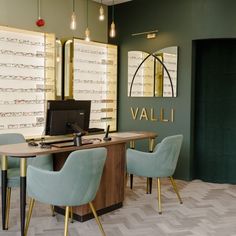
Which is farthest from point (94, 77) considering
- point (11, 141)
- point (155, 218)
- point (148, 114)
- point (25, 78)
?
point (155, 218)

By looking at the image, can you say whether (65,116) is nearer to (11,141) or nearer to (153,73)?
(11,141)

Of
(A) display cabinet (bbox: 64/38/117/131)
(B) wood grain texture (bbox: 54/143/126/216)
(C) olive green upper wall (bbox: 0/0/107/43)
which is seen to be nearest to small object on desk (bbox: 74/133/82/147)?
(B) wood grain texture (bbox: 54/143/126/216)

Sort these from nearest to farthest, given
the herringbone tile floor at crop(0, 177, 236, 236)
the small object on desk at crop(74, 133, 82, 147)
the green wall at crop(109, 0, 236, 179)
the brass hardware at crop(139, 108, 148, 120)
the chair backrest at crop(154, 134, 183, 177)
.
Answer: the herringbone tile floor at crop(0, 177, 236, 236) → the small object on desk at crop(74, 133, 82, 147) → the chair backrest at crop(154, 134, 183, 177) → the green wall at crop(109, 0, 236, 179) → the brass hardware at crop(139, 108, 148, 120)

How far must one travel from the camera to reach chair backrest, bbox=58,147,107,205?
2.83m

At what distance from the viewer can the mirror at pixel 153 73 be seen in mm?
5664

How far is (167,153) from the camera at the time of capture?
13.3 ft

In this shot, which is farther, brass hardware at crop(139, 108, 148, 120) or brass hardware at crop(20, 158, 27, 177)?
brass hardware at crop(139, 108, 148, 120)

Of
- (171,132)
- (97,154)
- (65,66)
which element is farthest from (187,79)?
(97,154)

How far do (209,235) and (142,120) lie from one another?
3.04 meters

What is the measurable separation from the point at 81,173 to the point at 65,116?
0.93m

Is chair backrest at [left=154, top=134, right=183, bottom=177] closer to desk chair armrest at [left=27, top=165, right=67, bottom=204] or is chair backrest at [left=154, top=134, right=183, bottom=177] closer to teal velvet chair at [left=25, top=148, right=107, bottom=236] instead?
teal velvet chair at [left=25, top=148, right=107, bottom=236]

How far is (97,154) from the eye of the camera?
2926mm

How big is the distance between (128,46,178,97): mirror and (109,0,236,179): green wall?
0.10m

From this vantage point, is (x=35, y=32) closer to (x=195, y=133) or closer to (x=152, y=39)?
(x=152, y=39)
